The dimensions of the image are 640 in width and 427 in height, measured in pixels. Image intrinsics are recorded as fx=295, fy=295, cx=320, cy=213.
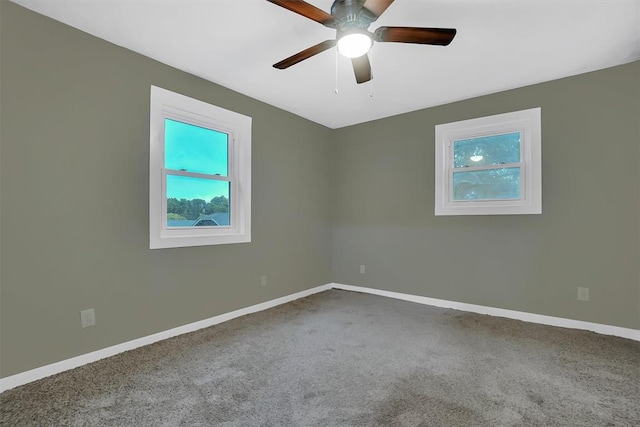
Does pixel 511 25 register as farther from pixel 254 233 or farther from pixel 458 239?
pixel 254 233

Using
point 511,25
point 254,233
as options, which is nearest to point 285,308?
point 254,233

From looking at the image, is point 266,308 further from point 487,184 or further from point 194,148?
point 487,184

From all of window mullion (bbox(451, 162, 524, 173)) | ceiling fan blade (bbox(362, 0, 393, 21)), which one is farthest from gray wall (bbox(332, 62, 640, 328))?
ceiling fan blade (bbox(362, 0, 393, 21))

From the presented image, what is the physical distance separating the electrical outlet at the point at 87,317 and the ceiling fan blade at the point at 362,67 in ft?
8.66

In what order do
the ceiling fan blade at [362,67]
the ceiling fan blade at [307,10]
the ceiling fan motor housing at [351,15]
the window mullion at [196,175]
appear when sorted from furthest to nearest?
the window mullion at [196,175]
the ceiling fan blade at [362,67]
the ceiling fan motor housing at [351,15]
the ceiling fan blade at [307,10]

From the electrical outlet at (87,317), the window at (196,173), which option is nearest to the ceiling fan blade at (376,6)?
the window at (196,173)

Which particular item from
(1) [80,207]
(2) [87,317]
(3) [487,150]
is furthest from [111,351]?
(3) [487,150]

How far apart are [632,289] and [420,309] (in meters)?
1.87

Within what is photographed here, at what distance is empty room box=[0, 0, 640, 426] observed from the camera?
1.84m

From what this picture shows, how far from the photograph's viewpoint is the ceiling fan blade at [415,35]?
1726 mm

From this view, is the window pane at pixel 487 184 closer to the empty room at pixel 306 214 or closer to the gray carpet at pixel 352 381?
the empty room at pixel 306 214

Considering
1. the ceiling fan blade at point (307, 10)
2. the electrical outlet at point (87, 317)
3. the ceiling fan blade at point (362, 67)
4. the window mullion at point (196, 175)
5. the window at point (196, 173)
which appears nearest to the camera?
the ceiling fan blade at point (307, 10)

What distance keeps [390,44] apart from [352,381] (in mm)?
2501

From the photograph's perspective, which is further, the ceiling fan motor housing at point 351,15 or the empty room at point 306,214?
the empty room at point 306,214
